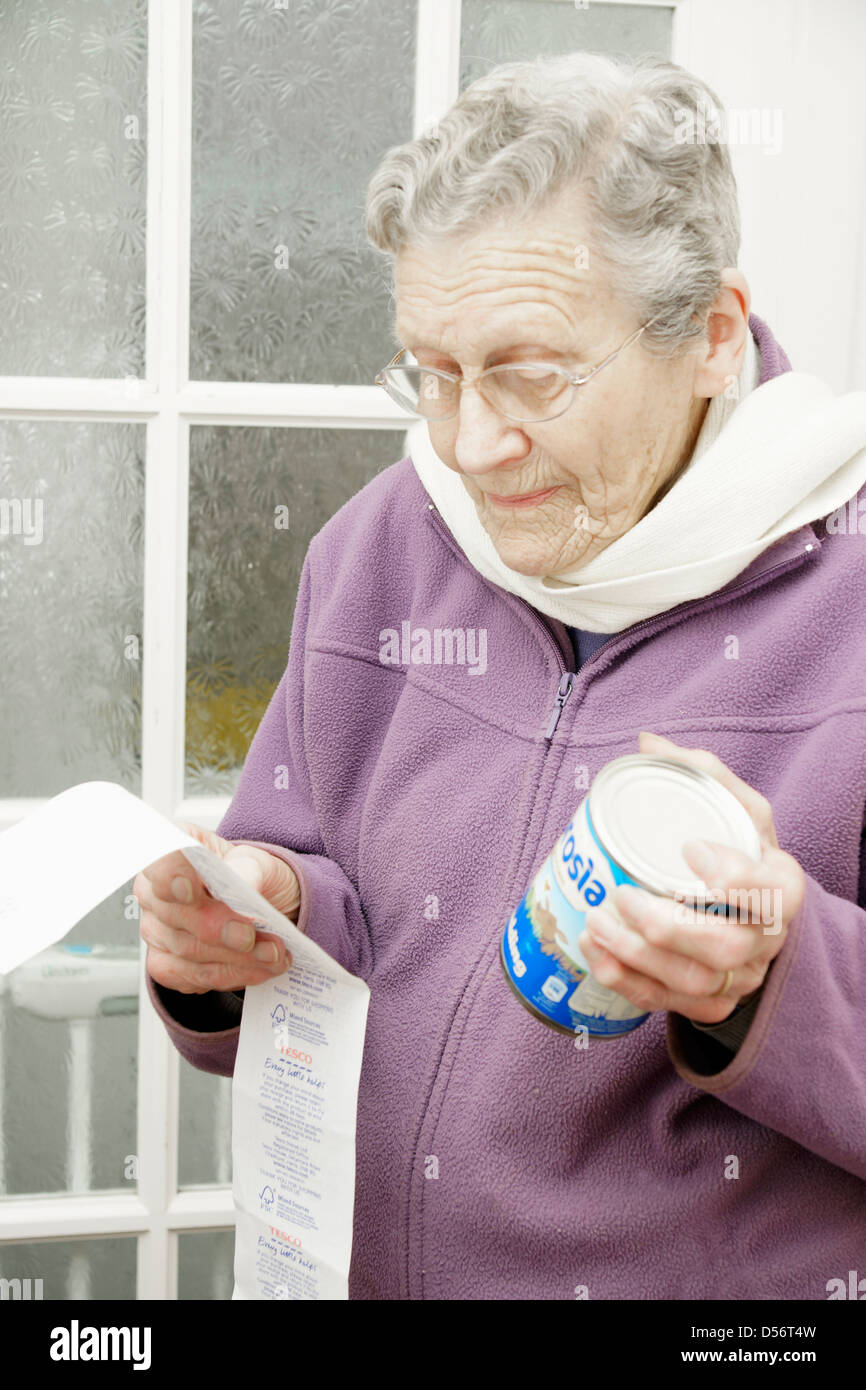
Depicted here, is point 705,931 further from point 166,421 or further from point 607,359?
point 166,421

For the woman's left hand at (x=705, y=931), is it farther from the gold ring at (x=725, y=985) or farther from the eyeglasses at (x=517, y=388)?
the eyeglasses at (x=517, y=388)

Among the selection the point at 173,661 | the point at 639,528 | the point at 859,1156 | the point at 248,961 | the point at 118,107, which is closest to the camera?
the point at 859,1156

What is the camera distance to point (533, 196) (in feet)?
3.08

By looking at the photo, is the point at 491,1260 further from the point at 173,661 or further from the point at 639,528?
the point at 173,661

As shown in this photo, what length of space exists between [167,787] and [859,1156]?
1088 mm

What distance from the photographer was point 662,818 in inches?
30.5

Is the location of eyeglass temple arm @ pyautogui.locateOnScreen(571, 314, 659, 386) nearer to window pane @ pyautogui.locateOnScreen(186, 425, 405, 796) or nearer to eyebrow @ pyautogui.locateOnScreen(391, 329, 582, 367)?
eyebrow @ pyautogui.locateOnScreen(391, 329, 582, 367)

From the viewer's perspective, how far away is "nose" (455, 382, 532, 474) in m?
0.99

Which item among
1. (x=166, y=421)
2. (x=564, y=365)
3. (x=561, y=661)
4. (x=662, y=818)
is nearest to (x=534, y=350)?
(x=564, y=365)

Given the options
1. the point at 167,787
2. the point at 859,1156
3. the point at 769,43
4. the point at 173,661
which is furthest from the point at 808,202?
the point at 859,1156

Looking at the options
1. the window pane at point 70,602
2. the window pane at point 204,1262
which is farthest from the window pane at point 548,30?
the window pane at point 204,1262

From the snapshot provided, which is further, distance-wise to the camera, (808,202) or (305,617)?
(808,202)

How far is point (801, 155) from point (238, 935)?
3.91 ft

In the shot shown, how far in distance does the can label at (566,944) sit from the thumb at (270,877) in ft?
1.08
